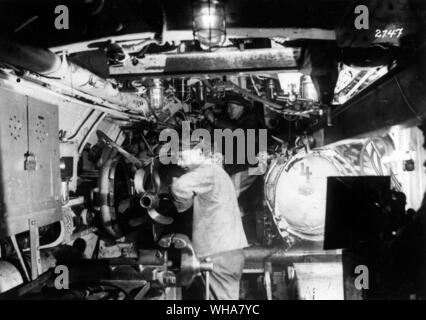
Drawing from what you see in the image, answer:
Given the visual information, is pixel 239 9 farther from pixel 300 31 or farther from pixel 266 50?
pixel 266 50

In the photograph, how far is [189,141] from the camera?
5031 millimetres

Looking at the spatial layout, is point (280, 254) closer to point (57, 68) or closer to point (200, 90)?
point (200, 90)

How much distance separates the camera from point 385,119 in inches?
113

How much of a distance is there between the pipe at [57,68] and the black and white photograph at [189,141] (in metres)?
0.02

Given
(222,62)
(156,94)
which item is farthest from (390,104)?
(156,94)

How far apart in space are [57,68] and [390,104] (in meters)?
3.27

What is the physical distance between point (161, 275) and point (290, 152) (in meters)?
5.51

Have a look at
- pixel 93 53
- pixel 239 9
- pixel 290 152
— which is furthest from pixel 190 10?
pixel 290 152

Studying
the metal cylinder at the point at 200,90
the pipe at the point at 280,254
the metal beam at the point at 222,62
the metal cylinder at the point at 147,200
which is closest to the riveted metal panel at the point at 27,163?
the metal cylinder at the point at 147,200

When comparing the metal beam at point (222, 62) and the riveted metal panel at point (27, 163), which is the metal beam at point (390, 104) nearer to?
the metal beam at point (222, 62)

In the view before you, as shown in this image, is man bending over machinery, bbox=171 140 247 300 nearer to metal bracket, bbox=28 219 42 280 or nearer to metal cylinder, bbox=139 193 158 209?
metal cylinder, bbox=139 193 158 209

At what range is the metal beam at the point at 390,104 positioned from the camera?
2.33 m

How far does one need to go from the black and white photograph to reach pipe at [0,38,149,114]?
17mm

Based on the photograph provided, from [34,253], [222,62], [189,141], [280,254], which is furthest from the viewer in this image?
[280,254]
